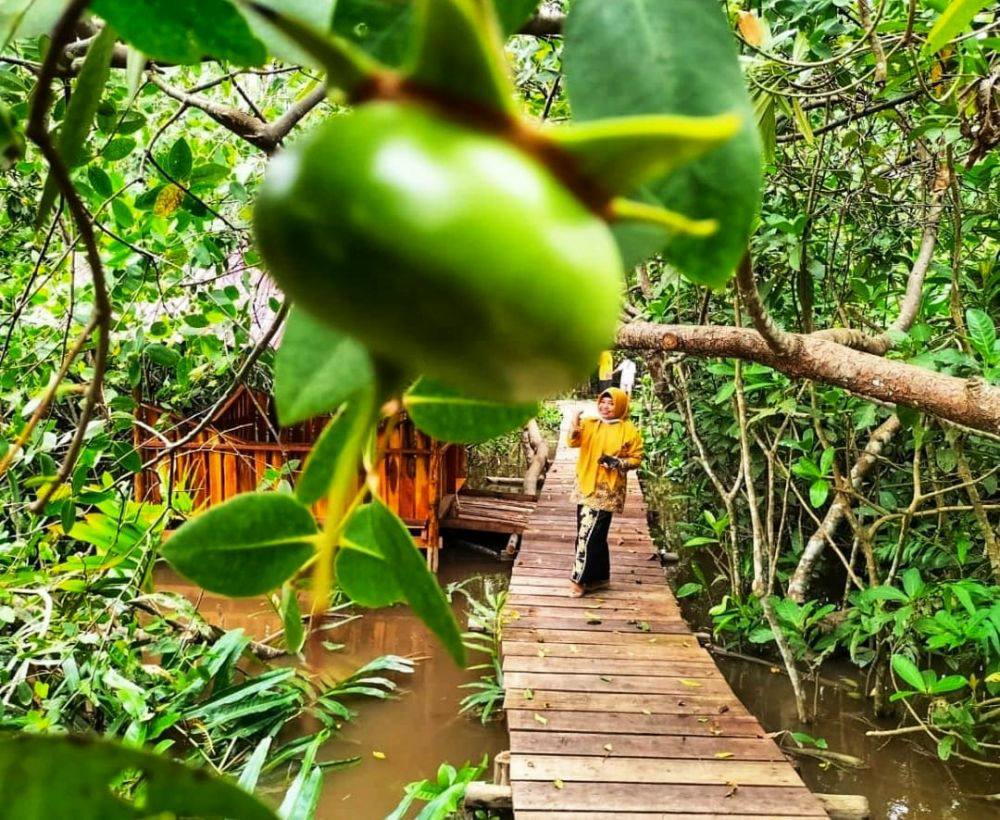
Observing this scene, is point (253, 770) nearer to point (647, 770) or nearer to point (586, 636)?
point (647, 770)

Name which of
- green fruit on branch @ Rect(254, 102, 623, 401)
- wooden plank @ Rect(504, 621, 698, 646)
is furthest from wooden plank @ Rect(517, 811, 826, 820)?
green fruit on branch @ Rect(254, 102, 623, 401)

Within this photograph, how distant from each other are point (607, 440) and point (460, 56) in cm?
406

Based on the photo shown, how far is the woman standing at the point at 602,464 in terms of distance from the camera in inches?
165

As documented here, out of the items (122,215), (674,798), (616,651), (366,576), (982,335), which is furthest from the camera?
(616,651)

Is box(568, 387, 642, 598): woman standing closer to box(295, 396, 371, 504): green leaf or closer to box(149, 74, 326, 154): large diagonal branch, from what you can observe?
box(149, 74, 326, 154): large diagonal branch

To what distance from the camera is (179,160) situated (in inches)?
46.3

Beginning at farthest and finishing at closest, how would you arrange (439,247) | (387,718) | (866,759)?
1. (387,718)
2. (866,759)
3. (439,247)

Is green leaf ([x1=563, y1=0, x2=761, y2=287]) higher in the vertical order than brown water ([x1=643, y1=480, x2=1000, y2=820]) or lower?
higher

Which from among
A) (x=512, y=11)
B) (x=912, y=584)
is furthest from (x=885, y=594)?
(x=512, y=11)

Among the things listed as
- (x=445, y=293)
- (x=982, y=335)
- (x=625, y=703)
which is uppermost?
(x=982, y=335)

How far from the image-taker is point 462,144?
0.53 feet

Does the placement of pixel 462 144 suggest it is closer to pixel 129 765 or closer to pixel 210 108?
pixel 129 765

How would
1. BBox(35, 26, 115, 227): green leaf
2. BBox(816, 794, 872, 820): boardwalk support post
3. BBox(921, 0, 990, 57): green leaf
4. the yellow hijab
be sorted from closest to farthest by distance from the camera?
BBox(35, 26, 115, 227): green leaf, BBox(921, 0, 990, 57): green leaf, BBox(816, 794, 872, 820): boardwalk support post, the yellow hijab

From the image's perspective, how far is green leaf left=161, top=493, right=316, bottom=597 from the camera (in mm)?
295
